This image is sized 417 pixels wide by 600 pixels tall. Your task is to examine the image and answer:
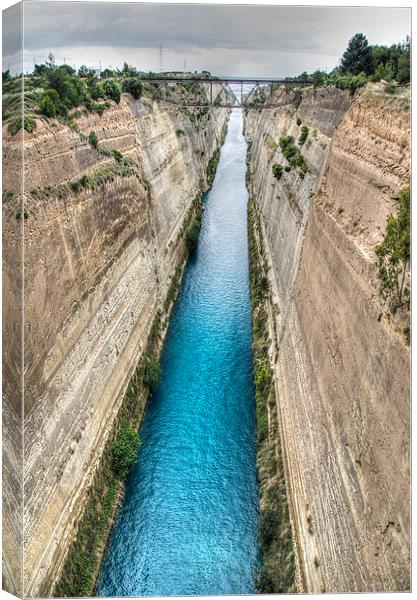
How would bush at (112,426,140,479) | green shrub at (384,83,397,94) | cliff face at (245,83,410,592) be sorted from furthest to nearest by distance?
1. bush at (112,426,140,479)
2. green shrub at (384,83,397,94)
3. cliff face at (245,83,410,592)

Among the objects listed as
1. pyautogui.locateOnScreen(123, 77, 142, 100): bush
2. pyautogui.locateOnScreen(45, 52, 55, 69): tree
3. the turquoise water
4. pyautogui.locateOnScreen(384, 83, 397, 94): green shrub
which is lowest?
the turquoise water

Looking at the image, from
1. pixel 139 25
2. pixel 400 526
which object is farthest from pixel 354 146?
pixel 400 526

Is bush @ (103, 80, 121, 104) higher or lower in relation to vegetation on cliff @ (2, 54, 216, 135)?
higher

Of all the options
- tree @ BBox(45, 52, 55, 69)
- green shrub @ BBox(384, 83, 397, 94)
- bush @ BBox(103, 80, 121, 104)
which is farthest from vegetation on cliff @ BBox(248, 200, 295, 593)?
tree @ BBox(45, 52, 55, 69)

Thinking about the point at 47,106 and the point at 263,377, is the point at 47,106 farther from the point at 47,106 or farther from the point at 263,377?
the point at 263,377

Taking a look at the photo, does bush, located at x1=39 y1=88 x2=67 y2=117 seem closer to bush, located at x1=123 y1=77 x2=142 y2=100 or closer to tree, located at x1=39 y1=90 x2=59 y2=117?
tree, located at x1=39 y1=90 x2=59 y2=117

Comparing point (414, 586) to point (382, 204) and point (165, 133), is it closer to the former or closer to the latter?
point (382, 204)

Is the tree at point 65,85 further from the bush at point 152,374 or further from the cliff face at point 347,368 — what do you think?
the bush at point 152,374
